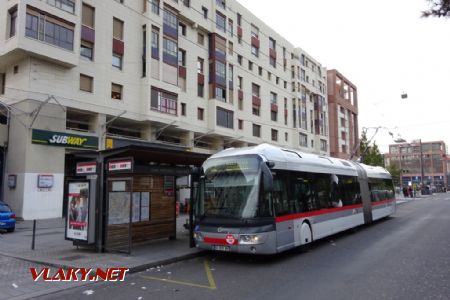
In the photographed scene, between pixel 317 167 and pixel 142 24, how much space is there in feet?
78.6

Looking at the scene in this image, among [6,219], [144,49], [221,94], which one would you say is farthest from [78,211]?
[221,94]

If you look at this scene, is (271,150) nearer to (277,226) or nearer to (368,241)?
(277,226)

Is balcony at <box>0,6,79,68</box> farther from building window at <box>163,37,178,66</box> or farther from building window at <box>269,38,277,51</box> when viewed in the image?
building window at <box>269,38,277,51</box>

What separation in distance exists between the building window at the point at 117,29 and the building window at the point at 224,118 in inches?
502

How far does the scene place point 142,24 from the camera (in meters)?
31.2

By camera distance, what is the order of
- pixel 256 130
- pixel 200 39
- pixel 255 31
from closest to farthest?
pixel 200 39
pixel 256 130
pixel 255 31

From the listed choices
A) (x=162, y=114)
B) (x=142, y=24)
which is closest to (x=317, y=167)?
(x=162, y=114)

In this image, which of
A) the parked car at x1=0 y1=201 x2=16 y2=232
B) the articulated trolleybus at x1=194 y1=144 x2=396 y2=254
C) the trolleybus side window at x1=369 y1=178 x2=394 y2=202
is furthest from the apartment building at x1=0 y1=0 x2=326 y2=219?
the trolleybus side window at x1=369 y1=178 x2=394 y2=202

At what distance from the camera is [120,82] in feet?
95.0

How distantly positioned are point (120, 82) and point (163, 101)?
406 cm

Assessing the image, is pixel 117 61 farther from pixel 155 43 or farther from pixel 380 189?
pixel 380 189

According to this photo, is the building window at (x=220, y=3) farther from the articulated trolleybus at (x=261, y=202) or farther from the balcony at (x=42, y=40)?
the articulated trolleybus at (x=261, y=202)

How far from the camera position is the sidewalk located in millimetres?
7389

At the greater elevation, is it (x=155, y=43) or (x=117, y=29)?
(x=117, y=29)
